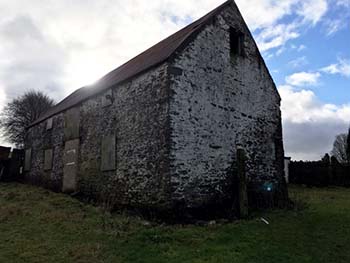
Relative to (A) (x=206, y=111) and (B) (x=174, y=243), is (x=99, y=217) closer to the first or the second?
(B) (x=174, y=243)

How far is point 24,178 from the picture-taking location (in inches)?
906

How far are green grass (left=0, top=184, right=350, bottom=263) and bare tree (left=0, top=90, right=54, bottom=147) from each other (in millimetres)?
28592

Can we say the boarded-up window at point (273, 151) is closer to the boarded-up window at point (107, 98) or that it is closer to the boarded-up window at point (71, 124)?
the boarded-up window at point (107, 98)

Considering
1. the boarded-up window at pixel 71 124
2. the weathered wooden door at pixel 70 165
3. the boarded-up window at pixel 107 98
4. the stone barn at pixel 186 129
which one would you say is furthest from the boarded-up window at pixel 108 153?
the boarded-up window at pixel 71 124

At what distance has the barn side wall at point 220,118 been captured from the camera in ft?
37.9

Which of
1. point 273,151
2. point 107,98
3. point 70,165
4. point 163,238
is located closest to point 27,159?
point 70,165

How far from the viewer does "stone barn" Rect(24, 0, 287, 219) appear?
1146 centimetres

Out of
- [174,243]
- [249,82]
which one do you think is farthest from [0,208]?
[249,82]

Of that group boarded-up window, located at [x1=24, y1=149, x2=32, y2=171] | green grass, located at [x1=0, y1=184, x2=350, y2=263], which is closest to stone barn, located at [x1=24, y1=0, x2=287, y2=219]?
green grass, located at [x1=0, y1=184, x2=350, y2=263]

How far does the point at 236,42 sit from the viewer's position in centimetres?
1512

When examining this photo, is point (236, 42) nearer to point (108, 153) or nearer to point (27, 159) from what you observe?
point (108, 153)

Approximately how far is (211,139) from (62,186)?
9021 mm

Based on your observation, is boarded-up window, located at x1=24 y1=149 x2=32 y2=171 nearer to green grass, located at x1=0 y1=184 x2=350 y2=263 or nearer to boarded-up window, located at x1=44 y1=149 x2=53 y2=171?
boarded-up window, located at x1=44 y1=149 x2=53 y2=171

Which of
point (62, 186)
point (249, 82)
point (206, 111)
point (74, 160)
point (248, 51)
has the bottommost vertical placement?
point (62, 186)
